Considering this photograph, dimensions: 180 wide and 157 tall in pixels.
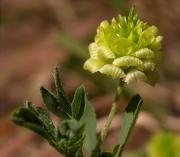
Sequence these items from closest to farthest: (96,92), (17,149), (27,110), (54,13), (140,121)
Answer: (27,110), (140,121), (17,149), (96,92), (54,13)

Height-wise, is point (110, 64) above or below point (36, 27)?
below

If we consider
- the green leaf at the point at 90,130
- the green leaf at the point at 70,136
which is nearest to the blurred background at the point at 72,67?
the green leaf at the point at 90,130

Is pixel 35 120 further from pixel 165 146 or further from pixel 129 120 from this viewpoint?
pixel 165 146

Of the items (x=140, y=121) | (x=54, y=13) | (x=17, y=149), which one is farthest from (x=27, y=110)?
(x=54, y=13)

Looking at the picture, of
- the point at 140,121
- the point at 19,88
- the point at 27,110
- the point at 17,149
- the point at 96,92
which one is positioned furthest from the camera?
the point at 19,88

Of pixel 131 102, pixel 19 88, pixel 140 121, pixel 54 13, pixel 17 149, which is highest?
pixel 54 13

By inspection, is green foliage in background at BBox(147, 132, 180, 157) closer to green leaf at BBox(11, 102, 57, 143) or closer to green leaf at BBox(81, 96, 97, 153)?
green leaf at BBox(81, 96, 97, 153)

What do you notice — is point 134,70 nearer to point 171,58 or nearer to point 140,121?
point 140,121

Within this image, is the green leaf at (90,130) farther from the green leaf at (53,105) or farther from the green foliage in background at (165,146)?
the green foliage in background at (165,146)

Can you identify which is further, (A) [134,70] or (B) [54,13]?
(B) [54,13]
